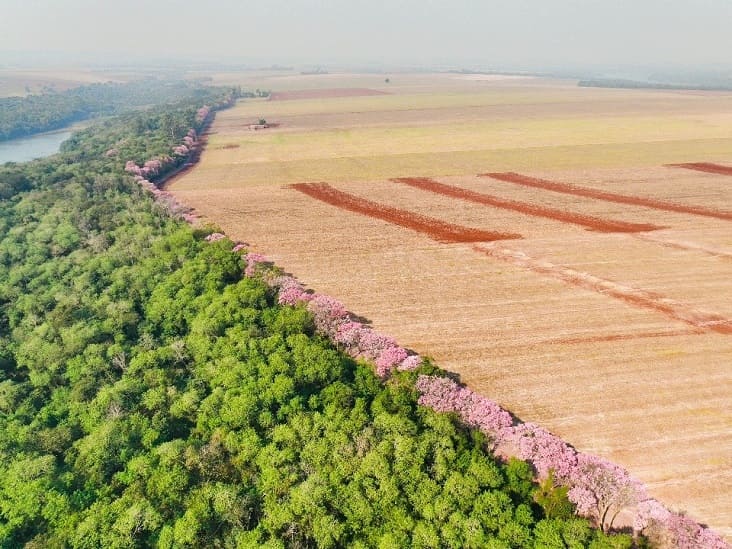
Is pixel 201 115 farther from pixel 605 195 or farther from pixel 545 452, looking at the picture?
pixel 545 452

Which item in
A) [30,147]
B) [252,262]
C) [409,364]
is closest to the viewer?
[409,364]

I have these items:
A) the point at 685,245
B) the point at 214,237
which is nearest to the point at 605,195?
the point at 685,245

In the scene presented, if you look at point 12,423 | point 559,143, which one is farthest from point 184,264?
point 559,143

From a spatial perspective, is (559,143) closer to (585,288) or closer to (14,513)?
(585,288)

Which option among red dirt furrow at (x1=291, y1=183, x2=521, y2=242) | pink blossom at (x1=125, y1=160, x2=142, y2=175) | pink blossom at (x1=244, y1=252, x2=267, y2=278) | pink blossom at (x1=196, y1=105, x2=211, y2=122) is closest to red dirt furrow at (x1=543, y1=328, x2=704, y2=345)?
red dirt furrow at (x1=291, y1=183, x2=521, y2=242)

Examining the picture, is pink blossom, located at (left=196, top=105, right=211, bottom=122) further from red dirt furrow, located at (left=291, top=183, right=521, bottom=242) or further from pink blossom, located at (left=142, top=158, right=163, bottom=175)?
red dirt furrow, located at (left=291, top=183, right=521, bottom=242)

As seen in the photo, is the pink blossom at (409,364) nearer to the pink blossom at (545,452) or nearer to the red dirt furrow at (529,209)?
the pink blossom at (545,452)

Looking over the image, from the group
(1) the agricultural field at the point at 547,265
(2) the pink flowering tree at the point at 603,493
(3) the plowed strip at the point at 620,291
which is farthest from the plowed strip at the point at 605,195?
(2) the pink flowering tree at the point at 603,493
